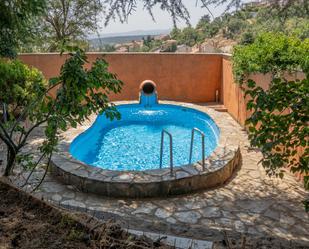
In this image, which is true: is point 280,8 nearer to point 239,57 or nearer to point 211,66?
point 239,57

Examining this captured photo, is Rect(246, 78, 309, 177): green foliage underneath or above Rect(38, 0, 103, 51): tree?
underneath

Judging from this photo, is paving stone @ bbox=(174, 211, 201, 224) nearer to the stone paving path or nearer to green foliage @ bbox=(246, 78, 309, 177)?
the stone paving path

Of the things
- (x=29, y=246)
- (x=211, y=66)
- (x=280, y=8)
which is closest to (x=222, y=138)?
(x=280, y=8)

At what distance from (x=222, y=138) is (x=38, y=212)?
559cm

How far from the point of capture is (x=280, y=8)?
17.2ft

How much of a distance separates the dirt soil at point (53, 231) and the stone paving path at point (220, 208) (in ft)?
3.60

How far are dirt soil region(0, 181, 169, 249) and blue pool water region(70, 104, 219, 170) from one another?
4675mm

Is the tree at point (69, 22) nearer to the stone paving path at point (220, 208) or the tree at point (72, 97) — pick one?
the stone paving path at point (220, 208)

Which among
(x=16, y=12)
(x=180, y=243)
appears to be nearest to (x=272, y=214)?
(x=180, y=243)

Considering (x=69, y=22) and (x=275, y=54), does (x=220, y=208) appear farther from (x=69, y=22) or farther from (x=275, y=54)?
(x=69, y=22)

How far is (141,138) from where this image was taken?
939cm

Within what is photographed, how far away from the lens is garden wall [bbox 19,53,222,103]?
39.2ft

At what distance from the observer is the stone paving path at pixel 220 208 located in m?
4.25

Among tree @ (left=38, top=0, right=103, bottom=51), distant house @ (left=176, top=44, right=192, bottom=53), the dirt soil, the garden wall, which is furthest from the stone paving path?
distant house @ (left=176, top=44, right=192, bottom=53)
